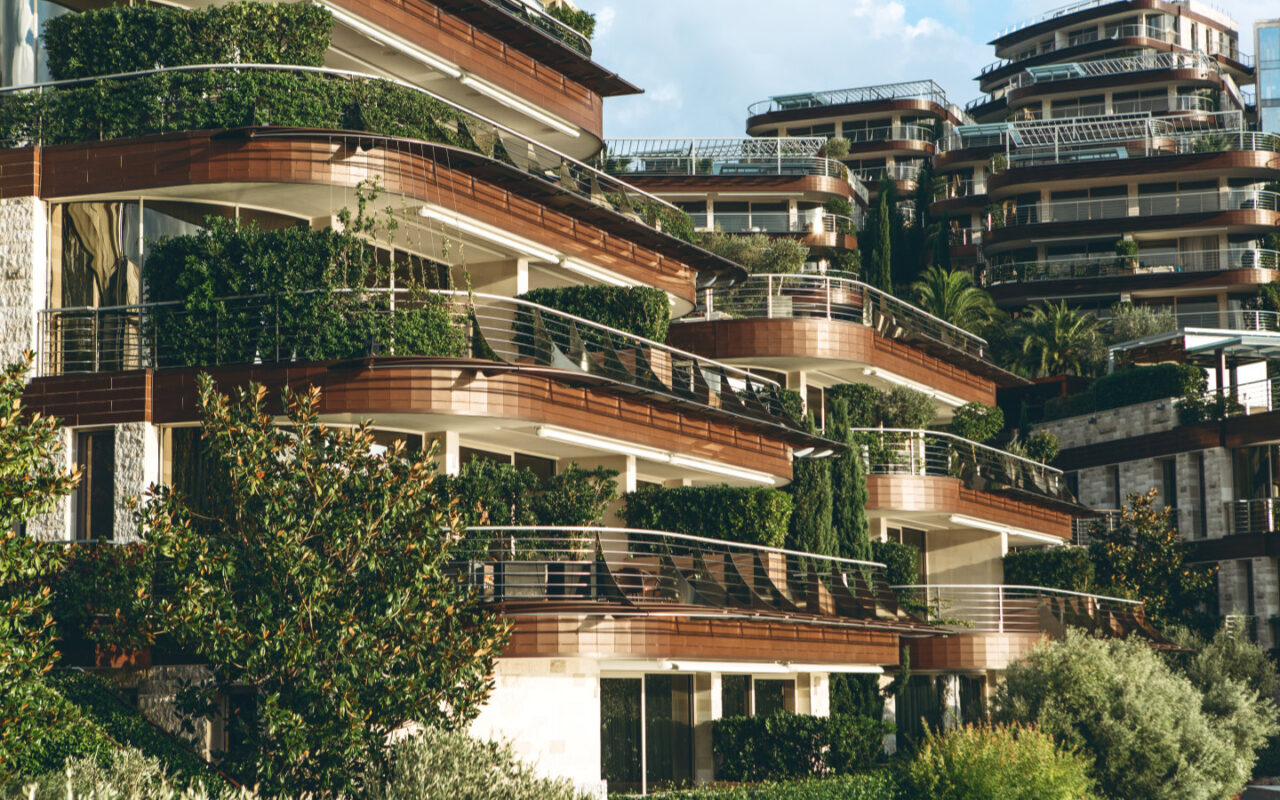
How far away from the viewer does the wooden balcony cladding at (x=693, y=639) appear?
2739 cm

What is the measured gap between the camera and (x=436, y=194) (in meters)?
31.4

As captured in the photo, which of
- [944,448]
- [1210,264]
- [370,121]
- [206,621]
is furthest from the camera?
[1210,264]

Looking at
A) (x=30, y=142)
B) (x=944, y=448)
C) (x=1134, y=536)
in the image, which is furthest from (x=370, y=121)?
(x=1134, y=536)

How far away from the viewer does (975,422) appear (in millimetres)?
48969

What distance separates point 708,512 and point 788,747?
16.6ft

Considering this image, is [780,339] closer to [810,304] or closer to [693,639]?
[810,304]

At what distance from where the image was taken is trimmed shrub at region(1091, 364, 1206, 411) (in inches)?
2235

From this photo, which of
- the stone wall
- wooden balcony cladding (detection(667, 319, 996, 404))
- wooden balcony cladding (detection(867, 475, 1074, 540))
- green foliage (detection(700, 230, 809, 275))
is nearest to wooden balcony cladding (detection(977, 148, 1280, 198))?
green foliage (detection(700, 230, 809, 275))

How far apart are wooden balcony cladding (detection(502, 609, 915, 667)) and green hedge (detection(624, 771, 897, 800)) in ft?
7.37

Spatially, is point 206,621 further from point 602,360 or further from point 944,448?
point 944,448

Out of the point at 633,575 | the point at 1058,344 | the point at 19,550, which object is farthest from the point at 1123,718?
the point at 1058,344

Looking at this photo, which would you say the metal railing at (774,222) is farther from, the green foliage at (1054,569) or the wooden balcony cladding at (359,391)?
the wooden balcony cladding at (359,391)

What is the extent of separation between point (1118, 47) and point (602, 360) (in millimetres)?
84221

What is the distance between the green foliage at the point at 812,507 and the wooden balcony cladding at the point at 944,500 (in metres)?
4.41
